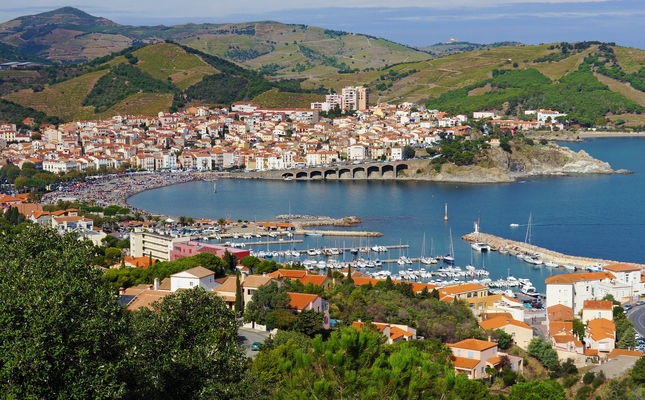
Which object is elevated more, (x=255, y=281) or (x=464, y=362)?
(x=255, y=281)

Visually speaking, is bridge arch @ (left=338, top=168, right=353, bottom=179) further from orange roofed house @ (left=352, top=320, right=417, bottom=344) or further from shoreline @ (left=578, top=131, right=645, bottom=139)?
orange roofed house @ (left=352, top=320, right=417, bottom=344)

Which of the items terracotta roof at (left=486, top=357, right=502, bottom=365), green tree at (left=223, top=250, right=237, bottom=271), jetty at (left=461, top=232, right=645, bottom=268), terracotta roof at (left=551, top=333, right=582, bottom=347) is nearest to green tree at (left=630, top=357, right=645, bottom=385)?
terracotta roof at (left=486, top=357, right=502, bottom=365)

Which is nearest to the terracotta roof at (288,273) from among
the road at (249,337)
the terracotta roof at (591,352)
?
the road at (249,337)

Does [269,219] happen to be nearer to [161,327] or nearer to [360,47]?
[161,327]

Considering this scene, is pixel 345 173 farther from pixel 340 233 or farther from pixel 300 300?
pixel 300 300

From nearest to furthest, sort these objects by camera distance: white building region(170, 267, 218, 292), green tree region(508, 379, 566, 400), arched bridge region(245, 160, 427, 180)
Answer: green tree region(508, 379, 566, 400)
white building region(170, 267, 218, 292)
arched bridge region(245, 160, 427, 180)

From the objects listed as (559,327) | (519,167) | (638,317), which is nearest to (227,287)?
(559,327)

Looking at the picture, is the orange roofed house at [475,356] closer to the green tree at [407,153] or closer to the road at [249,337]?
the road at [249,337]
